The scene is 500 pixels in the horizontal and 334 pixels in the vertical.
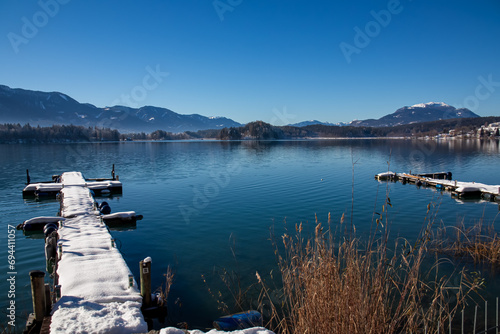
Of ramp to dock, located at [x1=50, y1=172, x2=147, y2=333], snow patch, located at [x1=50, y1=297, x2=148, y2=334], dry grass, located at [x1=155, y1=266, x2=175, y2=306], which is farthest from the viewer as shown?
dry grass, located at [x1=155, y1=266, x2=175, y2=306]

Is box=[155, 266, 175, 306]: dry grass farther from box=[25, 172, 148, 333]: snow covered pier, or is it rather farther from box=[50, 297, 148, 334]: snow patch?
box=[50, 297, 148, 334]: snow patch

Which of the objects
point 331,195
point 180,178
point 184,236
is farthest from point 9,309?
point 180,178

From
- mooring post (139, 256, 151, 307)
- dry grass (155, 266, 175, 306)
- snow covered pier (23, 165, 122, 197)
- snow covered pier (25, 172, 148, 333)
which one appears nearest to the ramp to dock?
snow covered pier (25, 172, 148, 333)

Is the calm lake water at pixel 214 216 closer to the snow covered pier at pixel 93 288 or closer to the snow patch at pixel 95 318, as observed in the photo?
the snow covered pier at pixel 93 288

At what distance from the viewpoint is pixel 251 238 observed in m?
16.4

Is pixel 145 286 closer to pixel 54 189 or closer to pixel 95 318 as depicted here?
pixel 95 318

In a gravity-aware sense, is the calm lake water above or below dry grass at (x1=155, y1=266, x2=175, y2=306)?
below

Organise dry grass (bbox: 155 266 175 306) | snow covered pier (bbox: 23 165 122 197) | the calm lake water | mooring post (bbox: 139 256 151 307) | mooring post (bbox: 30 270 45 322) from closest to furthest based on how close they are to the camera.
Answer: mooring post (bbox: 30 270 45 322), mooring post (bbox: 139 256 151 307), dry grass (bbox: 155 266 175 306), the calm lake water, snow covered pier (bbox: 23 165 122 197)

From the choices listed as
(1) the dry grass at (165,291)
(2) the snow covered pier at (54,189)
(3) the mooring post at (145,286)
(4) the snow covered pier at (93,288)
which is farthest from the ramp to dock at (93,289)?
(2) the snow covered pier at (54,189)

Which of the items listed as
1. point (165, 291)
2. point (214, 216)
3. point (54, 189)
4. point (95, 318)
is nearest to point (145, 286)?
point (95, 318)

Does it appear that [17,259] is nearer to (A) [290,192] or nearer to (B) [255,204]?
(B) [255,204]

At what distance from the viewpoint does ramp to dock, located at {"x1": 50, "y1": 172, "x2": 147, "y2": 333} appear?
6677mm

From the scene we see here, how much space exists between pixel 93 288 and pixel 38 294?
145 centimetres

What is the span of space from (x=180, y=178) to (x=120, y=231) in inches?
840
